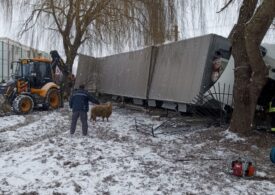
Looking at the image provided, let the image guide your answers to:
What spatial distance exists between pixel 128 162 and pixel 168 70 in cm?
661

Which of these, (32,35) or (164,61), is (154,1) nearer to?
(164,61)

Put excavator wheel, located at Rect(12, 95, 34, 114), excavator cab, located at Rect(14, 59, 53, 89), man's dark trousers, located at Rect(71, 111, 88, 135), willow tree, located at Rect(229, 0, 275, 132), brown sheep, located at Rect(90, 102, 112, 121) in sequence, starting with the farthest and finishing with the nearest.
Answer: excavator cab, located at Rect(14, 59, 53, 89) < excavator wheel, located at Rect(12, 95, 34, 114) < brown sheep, located at Rect(90, 102, 112, 121) < man's dark trousers, located at Rect(71, 111, 88, 135) < willow tree, located at Rect(229, 0, 275, 132)

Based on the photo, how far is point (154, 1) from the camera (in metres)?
10.4

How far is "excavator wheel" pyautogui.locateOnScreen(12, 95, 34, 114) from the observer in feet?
45.9

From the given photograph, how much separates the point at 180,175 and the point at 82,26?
46.0 feet

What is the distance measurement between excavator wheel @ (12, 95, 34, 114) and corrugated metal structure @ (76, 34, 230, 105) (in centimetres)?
444

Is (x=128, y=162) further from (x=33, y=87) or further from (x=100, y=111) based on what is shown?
(x=33, y=87)

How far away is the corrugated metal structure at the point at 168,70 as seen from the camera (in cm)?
1073

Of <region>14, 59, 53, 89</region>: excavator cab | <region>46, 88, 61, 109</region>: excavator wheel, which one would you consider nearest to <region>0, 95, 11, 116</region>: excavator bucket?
<region>14, 59, 53, 89</region>: excavator cab

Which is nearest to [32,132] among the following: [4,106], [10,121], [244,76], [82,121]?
[82,121]

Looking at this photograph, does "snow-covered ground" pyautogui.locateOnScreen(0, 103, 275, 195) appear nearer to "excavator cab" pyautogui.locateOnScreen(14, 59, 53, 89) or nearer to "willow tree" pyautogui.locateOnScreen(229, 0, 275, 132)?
"willow tree" pyautogui.locateOnScreen(229, 0, 275, 132)

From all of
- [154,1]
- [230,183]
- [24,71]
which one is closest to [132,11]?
[154,1]

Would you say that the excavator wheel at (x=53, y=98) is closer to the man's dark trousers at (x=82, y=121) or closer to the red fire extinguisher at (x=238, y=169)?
the man's dark trousers at (x=82, y=121)

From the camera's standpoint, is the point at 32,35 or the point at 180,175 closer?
the point at 180,175
